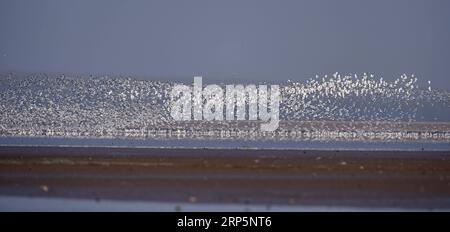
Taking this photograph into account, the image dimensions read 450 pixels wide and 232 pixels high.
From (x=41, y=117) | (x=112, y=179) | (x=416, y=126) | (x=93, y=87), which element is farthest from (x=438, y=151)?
(x=93, y=87)

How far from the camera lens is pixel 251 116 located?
39.5 metres

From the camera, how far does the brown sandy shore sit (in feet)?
65.4

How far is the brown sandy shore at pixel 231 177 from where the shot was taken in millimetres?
19938

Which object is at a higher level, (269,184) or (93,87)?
(93,87)

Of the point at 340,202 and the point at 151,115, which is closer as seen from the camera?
the point at 340,202

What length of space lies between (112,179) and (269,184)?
388 centimetres

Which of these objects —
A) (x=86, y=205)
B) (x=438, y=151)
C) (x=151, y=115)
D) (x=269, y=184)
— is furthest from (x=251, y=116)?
(x=86, y=205)

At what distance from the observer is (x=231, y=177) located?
73.1ft
